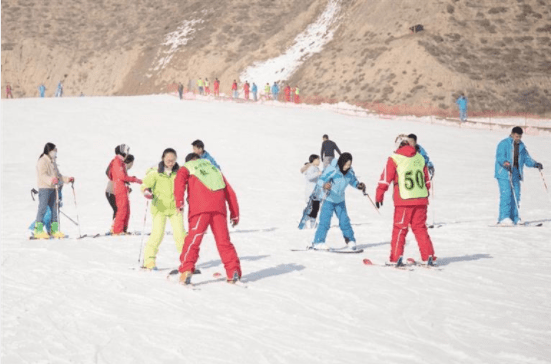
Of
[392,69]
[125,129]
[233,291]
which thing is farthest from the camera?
[392,69]

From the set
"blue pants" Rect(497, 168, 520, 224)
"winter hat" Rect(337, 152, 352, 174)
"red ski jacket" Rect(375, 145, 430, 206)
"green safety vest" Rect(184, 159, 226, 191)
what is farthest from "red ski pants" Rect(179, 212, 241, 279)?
"blue pants" Rect(497, 168, 520, 224)

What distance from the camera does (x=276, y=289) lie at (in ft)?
30.6

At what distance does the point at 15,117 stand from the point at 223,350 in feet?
112

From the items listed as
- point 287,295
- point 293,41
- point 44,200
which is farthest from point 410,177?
point 293,41

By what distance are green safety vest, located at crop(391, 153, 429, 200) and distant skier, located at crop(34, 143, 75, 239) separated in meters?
5.74

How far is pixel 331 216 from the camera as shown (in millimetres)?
12414

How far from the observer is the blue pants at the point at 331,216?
40.1 feet

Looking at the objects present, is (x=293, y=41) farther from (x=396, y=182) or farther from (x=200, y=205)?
(x=200, y=205)

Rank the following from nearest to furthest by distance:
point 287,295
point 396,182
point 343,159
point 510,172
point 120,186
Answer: point 287,295 → point 396,182 → point 343,159 → point 120,186 → point 510,172

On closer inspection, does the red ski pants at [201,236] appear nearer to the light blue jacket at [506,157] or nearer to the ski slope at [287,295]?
the ski slope at [287,295]

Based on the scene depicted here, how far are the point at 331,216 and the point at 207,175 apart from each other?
3.73 metres

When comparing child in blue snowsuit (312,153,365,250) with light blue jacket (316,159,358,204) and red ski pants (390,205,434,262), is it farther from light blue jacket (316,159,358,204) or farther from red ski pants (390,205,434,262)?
red ski pants (390,205,434,262)

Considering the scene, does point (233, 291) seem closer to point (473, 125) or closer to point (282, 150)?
point (282, 150)

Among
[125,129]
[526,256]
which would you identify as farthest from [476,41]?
[526,256]
